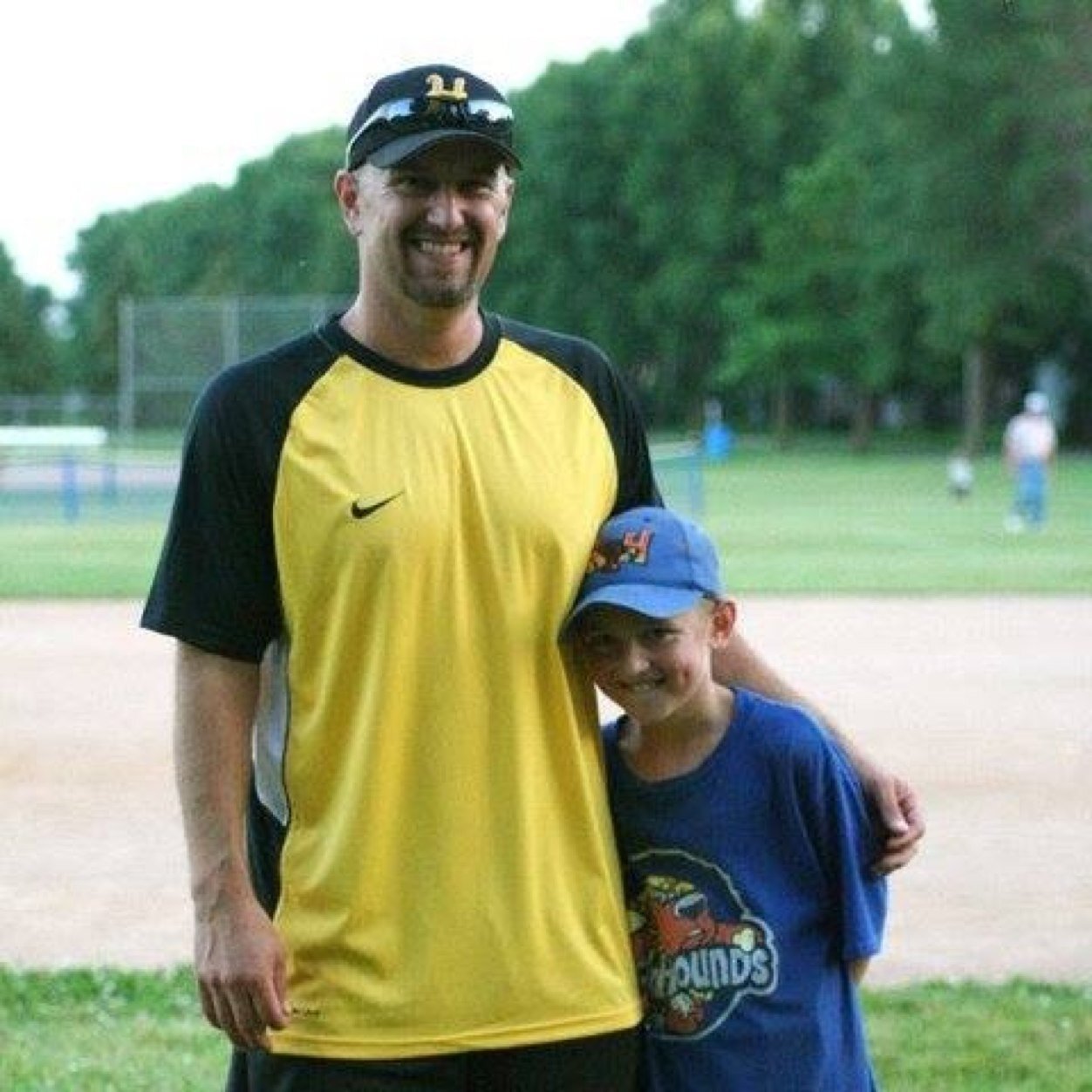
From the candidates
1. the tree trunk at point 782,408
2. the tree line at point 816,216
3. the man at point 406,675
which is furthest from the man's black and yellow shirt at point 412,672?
the tree trunk at point 782,408

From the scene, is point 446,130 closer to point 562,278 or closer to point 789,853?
point 789,853

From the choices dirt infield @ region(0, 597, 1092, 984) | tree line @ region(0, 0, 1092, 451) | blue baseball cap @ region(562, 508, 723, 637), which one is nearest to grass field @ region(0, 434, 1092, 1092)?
dirt infield @ region(0, 597, 1092, 984)

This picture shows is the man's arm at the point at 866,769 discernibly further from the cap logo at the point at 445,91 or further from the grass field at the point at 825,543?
the grass field at the point at 825,543

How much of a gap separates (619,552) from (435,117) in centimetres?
62

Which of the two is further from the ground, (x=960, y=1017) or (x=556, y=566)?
(x=556, y=566)

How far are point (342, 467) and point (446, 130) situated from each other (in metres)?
0.45

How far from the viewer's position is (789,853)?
3359mm

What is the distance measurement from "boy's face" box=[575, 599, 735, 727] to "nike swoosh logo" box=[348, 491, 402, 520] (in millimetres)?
305

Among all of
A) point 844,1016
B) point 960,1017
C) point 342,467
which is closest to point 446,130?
point 342,467

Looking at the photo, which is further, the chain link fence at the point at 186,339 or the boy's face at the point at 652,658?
the chain link fence at the point at 186,339

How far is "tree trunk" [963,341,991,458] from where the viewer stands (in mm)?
61844

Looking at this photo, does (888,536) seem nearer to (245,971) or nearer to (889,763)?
(889,763)

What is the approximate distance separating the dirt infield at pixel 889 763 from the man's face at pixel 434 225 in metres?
3.83

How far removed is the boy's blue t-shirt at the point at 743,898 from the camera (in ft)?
10.9
